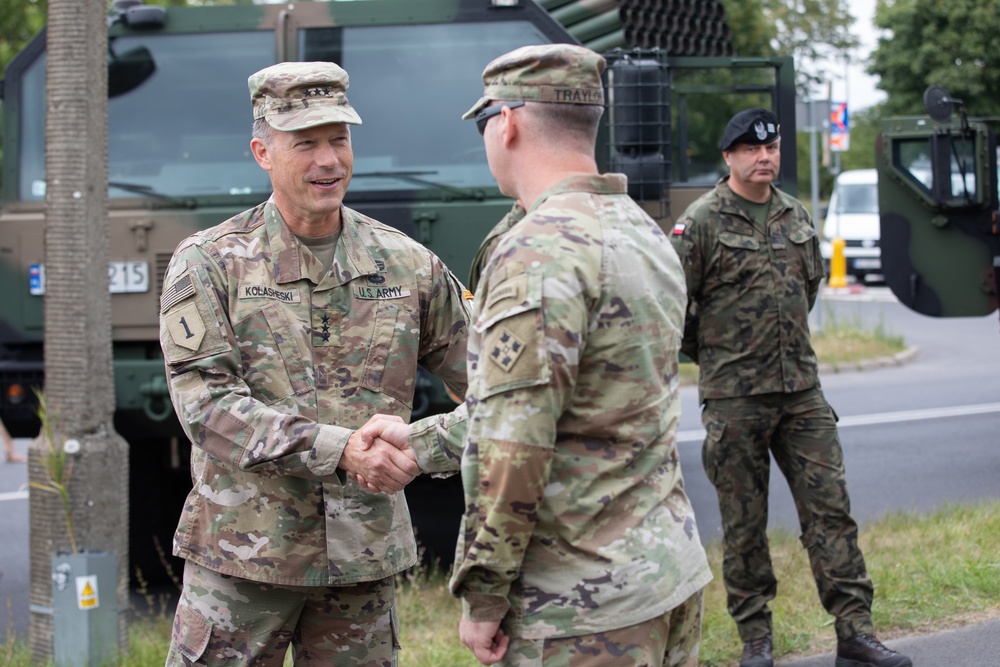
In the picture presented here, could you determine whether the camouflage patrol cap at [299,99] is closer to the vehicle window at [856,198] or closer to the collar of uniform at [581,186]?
the collar of uniform at [581,186]

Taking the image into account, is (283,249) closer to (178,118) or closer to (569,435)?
(569,435)

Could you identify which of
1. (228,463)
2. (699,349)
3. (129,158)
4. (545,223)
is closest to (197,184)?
(129,158)

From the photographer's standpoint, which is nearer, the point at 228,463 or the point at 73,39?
the point at 228,463

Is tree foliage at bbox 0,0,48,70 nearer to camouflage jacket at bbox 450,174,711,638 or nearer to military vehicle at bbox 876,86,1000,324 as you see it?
military vehicle at bbox 876,86,1000,324

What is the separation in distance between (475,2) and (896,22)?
89.2ft

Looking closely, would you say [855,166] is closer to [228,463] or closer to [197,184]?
[197,184]

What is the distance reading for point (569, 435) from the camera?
7.57 ft

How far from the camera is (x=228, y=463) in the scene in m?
2.83

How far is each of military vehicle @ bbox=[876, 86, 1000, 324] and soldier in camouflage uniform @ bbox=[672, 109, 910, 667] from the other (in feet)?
8.72

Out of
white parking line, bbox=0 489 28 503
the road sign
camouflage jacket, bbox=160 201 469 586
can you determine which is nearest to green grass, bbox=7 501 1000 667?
camouflage jacket, bbox=160 201 469 586

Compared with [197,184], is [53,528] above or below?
below

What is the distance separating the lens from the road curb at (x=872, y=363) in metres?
13.0

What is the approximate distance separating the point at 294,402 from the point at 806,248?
2.41m

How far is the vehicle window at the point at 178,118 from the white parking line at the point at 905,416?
4965 millimetres
